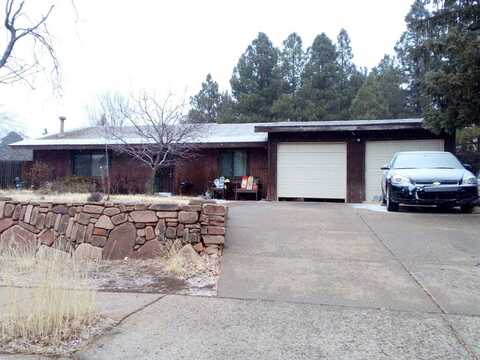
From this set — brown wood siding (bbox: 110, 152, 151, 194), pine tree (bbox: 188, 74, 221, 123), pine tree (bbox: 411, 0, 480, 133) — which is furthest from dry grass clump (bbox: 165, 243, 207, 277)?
pine tree (bbox: 188, 74, 221, 123)

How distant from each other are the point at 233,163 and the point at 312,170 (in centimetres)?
372

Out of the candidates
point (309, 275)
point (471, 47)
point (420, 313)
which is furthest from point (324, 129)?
point (420, 313)

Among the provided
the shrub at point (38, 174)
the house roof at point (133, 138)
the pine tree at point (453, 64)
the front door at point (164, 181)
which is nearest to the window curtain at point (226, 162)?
the house roof at point (133, 138)

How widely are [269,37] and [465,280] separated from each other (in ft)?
95.6

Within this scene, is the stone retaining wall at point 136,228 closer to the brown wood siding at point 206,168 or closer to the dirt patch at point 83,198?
the dirt patch at point 83,198

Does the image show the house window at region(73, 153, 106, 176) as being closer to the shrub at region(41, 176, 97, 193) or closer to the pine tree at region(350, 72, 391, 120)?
the shrub at region(41, 176, 97, 193)

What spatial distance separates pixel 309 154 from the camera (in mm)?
14672

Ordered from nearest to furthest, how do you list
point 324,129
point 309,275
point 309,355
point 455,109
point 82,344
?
point 309,355
point 82,344
point 309,275
point 455,109
point 324,129

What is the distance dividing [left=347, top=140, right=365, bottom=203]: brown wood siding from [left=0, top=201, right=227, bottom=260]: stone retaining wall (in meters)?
8.76

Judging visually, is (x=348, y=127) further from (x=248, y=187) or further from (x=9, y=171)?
(x=9, y=171)

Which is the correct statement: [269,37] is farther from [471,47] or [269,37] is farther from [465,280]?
[465,280]

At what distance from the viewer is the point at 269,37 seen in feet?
103

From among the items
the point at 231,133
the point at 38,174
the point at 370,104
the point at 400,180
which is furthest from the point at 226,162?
the point at 370,104

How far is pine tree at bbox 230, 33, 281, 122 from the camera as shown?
99.2ft
